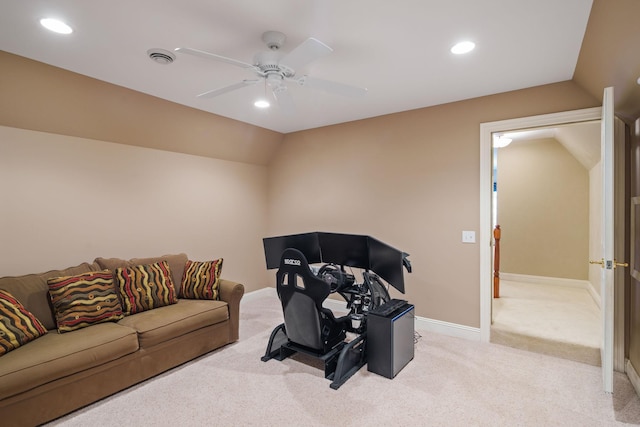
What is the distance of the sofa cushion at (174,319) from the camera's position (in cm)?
276

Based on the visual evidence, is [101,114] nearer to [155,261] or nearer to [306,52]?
[155,261]

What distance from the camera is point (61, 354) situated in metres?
2.24

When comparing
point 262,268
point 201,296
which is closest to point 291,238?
point 201,296

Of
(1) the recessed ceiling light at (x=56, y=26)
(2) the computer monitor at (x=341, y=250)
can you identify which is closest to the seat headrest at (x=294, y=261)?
(2) the computer monitor at (x=341, y=250)

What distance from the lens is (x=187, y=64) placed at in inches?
104

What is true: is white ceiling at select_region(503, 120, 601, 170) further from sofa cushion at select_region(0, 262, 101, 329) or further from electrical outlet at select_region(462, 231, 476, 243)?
sofa cushion at select_region(0, 262, 101, 329)

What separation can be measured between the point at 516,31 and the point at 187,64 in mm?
2459

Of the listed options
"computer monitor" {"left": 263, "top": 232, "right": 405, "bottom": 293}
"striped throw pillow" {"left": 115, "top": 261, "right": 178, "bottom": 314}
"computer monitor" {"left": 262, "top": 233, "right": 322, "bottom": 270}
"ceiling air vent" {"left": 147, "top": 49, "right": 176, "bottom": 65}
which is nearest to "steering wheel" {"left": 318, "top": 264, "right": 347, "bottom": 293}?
"computer monitor" {"left": 263, "top": 232, "right": 405, "bottom": 293}

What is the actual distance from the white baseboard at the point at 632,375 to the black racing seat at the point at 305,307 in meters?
2.34

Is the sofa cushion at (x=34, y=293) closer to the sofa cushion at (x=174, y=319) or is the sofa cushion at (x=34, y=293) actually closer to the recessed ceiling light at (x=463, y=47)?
the sofa cushion at (x=174, y=319)

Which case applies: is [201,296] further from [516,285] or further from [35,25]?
[516,285]

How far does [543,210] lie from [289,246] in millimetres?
5154

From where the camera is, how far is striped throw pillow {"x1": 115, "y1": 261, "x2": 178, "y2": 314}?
10.1ft

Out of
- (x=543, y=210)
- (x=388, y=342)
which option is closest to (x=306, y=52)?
(x=388, y=342)
